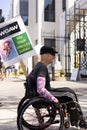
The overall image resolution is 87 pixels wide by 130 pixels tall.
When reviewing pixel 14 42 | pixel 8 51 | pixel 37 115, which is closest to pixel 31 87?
pixel 37 115

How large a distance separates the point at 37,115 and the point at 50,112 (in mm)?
234

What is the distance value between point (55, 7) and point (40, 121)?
3245cm

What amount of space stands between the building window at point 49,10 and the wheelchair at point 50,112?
1271 inches

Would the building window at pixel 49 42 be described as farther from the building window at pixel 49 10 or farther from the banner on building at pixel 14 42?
the banner on building at pixel 14 42

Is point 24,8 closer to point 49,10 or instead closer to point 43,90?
point 49,10

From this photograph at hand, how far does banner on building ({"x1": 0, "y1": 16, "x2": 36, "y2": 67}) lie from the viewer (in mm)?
9164

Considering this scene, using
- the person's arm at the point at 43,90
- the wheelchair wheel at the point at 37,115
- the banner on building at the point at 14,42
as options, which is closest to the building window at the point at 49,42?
the banner on building at the point at 14,42

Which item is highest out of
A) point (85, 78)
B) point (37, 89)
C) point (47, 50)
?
point (47, 50)

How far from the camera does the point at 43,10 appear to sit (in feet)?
126

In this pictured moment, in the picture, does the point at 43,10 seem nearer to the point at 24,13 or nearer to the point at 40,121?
the point at 24,13

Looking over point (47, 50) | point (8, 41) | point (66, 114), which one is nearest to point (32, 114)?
point (66, 114)

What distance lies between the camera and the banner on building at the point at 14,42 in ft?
30.1

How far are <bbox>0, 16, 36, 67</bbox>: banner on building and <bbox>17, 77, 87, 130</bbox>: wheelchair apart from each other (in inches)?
103

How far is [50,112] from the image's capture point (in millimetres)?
6492
